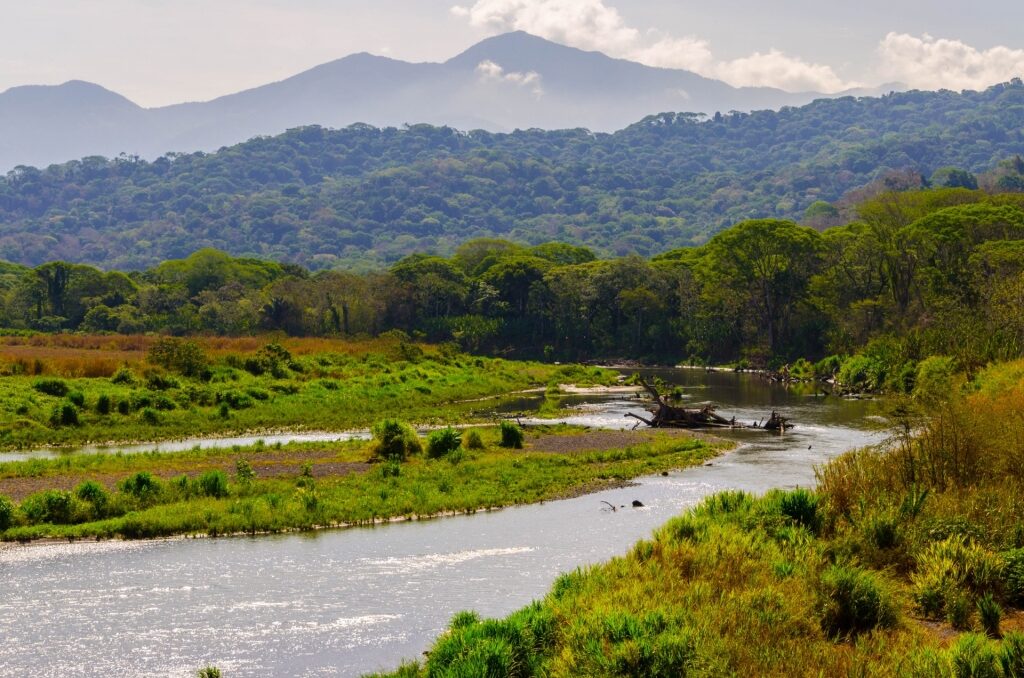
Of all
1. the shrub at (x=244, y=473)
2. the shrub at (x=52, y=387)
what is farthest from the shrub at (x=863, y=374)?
the shrub at (x=52, y=387)

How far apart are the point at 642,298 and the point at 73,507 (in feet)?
341

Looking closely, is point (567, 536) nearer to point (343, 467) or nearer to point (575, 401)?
point (343, 467)

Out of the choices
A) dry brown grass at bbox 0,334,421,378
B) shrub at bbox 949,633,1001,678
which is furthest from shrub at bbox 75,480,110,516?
dry brown grass at bbox 0,334,421,378

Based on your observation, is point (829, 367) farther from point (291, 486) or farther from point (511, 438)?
point (291, 486)

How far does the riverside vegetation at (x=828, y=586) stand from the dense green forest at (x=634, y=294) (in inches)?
2722

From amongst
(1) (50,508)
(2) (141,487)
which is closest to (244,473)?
(2) (141,487)

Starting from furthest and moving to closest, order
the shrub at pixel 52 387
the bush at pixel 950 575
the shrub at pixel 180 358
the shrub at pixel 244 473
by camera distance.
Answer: the shrub at pixel 180 358 < the shrub at pixel 52 387 < the shrub at pixel 244 473 < the bush at pixel 950 575

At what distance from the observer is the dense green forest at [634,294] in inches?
4016

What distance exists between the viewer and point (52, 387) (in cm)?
5375

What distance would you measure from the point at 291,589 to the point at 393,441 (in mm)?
17636

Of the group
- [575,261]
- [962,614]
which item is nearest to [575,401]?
[962,614]

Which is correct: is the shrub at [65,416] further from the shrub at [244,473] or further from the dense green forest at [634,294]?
the dense green forest at [634,294]

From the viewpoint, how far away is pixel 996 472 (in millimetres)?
25156

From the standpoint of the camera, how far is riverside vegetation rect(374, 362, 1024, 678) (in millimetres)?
15398
